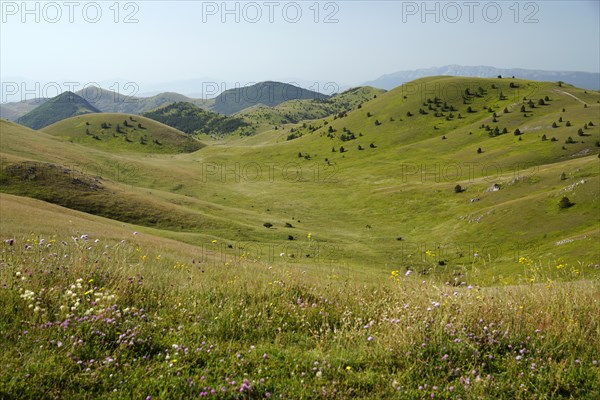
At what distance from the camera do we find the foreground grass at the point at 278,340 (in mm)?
6316

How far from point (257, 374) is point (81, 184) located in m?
60.5

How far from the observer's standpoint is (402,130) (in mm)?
166250

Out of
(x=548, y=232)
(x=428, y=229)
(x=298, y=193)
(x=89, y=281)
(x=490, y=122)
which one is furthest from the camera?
(x=490, y=122)

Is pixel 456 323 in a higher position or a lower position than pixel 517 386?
higher

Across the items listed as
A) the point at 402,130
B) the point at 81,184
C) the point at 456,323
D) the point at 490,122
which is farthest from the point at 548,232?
the point at 402,130

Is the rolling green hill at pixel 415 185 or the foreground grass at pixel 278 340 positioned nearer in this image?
the foreground grass at pixel 278 340

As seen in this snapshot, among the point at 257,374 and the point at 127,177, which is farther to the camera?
the point at 127,177

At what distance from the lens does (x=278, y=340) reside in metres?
7.92

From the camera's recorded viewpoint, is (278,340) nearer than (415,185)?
Yes

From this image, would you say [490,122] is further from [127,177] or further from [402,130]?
[127,177]

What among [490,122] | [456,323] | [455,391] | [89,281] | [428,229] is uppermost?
[490,122]

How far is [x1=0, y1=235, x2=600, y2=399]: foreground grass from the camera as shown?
632cm

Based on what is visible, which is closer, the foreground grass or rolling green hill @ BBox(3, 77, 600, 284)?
the foreground grass

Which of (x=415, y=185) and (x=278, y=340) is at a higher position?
(x=415, y=185)
